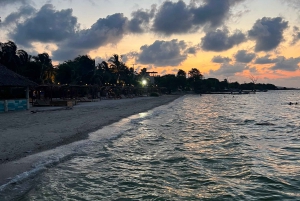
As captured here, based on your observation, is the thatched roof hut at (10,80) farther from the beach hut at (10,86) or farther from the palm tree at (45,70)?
the palm tree at (45,70)

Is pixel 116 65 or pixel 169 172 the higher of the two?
pixel 116 65

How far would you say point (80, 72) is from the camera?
6081cm

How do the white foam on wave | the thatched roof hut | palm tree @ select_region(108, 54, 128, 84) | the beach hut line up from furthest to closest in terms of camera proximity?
palm tree @ select_region(108, 54, 128, 84) < the beach hut < the thatched roof hut < the white foam on wave

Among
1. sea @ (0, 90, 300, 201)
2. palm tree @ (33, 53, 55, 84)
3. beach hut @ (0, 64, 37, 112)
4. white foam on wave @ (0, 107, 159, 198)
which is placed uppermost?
palm tree @ (33, 53, 55, 84)

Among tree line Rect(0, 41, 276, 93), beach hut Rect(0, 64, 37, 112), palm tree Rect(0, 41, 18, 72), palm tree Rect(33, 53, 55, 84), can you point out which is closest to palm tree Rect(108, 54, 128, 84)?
tree line Rect(0, 41, 276, 93)

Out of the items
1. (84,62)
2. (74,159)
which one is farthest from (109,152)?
(84,62)

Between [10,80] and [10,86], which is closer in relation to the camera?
[10,80]

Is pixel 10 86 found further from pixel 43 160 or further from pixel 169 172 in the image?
pixel 169 172

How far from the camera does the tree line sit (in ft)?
137

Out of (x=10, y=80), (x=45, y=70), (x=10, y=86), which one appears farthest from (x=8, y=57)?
(x=10, y=80)

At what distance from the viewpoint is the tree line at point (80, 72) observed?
41.8 meters

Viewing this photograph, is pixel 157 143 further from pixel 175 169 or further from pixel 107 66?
pixel 107 66

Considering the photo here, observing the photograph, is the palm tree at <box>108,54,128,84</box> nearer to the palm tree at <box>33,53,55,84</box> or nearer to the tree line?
the tree line

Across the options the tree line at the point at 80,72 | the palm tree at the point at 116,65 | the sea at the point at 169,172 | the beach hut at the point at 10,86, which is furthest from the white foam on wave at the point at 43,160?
the palm tree at the point at 116,65
